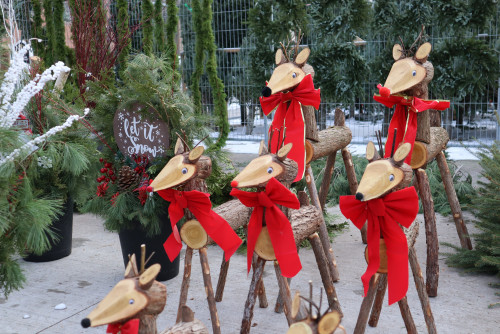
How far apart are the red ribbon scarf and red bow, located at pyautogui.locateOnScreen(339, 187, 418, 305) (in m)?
0.27

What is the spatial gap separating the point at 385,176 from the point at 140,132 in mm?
1703

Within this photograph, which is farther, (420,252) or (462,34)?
(462,34)

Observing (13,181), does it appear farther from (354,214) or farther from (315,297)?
(315,297)

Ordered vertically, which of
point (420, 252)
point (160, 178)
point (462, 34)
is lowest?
point (420, 252)

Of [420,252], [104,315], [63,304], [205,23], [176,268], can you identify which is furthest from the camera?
[205,23]

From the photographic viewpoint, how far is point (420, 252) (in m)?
4.11

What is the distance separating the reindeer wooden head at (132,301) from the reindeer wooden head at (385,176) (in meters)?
0.96

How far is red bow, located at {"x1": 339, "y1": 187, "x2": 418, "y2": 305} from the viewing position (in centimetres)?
225

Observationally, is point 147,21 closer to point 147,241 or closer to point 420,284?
point 147,241

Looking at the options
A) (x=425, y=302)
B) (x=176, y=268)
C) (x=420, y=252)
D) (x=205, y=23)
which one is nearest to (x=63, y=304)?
(x=176, y=268)

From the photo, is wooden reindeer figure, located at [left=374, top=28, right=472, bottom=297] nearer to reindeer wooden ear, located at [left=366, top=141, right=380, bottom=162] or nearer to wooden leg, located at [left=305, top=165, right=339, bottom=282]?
wooden leg, located at [left=305, top=165, right=339, bottom=282]

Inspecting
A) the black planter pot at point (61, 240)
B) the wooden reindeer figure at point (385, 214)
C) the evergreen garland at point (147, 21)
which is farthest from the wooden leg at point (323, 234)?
the evergreen garland at point (147, 21)

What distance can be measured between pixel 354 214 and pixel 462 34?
4900 millimetres

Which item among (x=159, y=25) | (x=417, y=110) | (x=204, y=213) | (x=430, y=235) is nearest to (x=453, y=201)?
(x=430, y=235)
